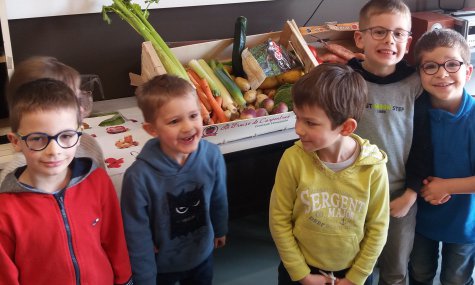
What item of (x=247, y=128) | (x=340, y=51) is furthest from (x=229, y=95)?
(x=340, y=51)

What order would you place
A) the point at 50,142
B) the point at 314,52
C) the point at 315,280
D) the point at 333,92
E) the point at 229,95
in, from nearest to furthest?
the point at 50,142, the point at 333,92, the point at 315,280, the point at 229,95, the point at 314,52

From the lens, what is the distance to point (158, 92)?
1.25 m

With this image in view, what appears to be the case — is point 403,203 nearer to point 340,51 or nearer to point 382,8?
point 382,8

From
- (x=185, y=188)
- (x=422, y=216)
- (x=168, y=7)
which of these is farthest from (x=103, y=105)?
(x=422, y=216)

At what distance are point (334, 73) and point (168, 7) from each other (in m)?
1.12

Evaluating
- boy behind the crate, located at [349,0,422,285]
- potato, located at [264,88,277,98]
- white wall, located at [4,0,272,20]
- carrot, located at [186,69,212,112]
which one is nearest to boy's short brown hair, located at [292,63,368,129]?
boy behind the crate, located at [349,0,422,285]

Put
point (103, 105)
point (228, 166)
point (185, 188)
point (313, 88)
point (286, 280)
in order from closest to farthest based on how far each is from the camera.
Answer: point (313, 88)
point (185, 188)
point (286, 280)
point (103, 105)
point (228, 166)

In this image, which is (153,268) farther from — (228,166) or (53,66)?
(228,166)

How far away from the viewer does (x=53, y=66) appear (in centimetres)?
138

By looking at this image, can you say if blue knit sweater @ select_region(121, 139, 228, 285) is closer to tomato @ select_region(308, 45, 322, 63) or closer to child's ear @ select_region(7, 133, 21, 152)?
child's ear @ select_region(7, 133, 21, 152)

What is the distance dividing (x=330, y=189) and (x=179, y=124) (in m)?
0.44

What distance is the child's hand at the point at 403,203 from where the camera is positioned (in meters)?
1.53

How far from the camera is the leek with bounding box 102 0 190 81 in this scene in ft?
6.02

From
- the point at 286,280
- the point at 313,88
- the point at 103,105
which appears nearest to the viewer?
the point at 313,88
